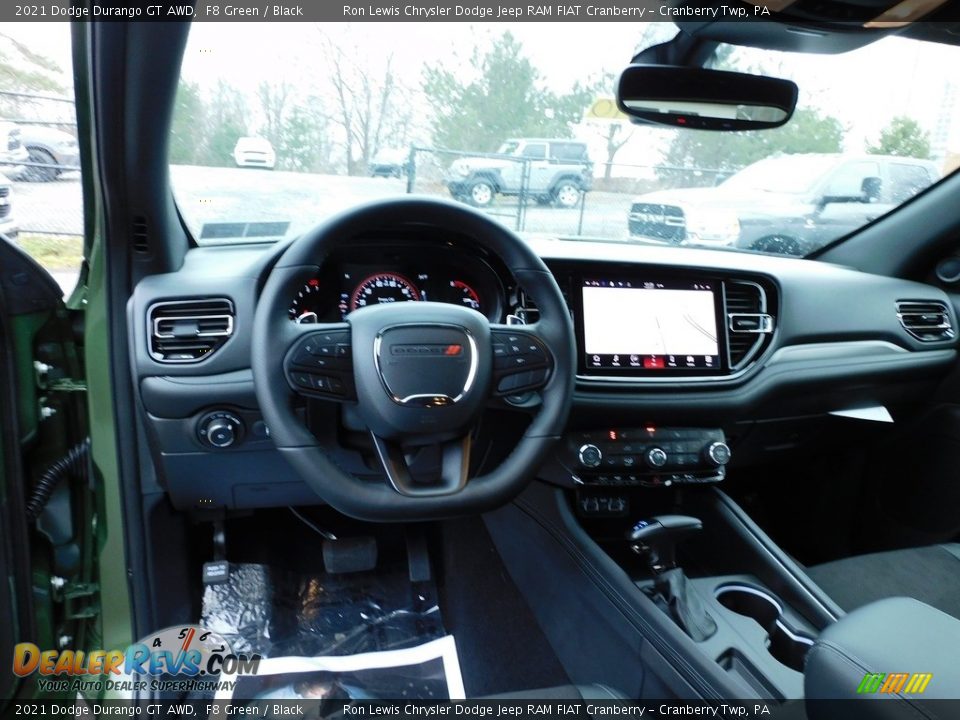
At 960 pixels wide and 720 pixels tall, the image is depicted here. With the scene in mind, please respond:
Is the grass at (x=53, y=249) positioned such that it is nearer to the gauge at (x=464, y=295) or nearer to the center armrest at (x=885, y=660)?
the gauge at (x=464, y=295)

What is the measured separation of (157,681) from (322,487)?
974 millimetres

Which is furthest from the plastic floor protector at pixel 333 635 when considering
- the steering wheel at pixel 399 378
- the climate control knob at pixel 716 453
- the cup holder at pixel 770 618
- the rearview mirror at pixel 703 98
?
the rearview mirror at pixel 703 98

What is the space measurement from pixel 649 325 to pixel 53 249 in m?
1.68

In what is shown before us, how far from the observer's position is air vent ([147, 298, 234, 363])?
5.61 feet

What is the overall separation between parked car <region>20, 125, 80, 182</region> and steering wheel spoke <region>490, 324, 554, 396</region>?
1119 millimetres

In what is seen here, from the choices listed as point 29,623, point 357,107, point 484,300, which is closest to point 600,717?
point 484,300

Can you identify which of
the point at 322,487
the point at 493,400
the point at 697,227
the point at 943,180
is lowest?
the point at 322,487

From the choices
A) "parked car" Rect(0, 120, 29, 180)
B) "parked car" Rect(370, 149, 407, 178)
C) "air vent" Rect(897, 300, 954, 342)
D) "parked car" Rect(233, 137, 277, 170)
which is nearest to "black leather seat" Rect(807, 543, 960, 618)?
"air vent" Rect(897, 300, 954, 342)

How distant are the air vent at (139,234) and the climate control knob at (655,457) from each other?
5.05 ft

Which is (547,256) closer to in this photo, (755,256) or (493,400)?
(493,400)

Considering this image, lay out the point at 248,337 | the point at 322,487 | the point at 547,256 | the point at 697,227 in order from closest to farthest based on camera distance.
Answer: the point at 322,487 < the point at 248,337 < the point at 547,256 < the point at 697,227

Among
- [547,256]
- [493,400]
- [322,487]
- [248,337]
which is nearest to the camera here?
[322,487]

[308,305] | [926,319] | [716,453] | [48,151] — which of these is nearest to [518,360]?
[308,305]

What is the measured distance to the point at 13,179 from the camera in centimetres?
167
